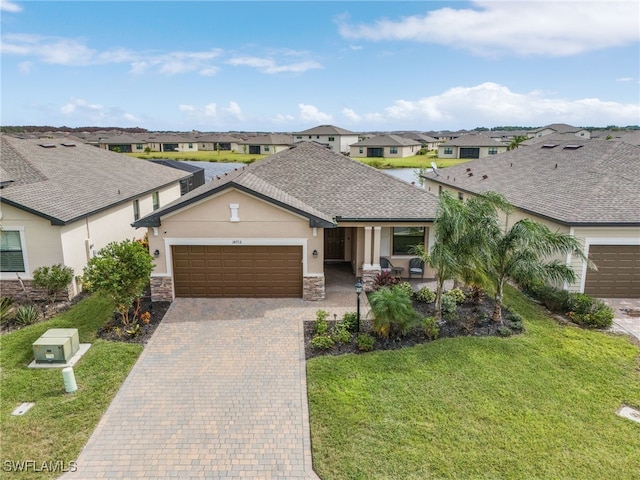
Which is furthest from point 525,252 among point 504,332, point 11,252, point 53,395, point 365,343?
point 11,252

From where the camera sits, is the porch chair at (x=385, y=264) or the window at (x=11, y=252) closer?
the window at (x=11, y=252)

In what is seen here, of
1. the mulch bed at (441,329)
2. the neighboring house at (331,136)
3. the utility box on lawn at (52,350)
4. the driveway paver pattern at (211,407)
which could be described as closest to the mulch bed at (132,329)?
the driveway paver pattern at (211,407)

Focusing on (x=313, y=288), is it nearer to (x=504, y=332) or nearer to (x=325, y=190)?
(x=325, y=190)

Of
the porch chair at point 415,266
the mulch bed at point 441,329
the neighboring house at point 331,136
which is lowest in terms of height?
the mulch bed at point 441,329

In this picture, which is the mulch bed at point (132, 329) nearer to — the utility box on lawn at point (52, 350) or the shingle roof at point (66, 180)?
the utility box on lawn at point (52, 350)

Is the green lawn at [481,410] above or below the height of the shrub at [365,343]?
below

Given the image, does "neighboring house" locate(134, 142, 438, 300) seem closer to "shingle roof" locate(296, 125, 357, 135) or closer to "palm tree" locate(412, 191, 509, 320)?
"palm tree" locate(412, 191, 509, 320)
